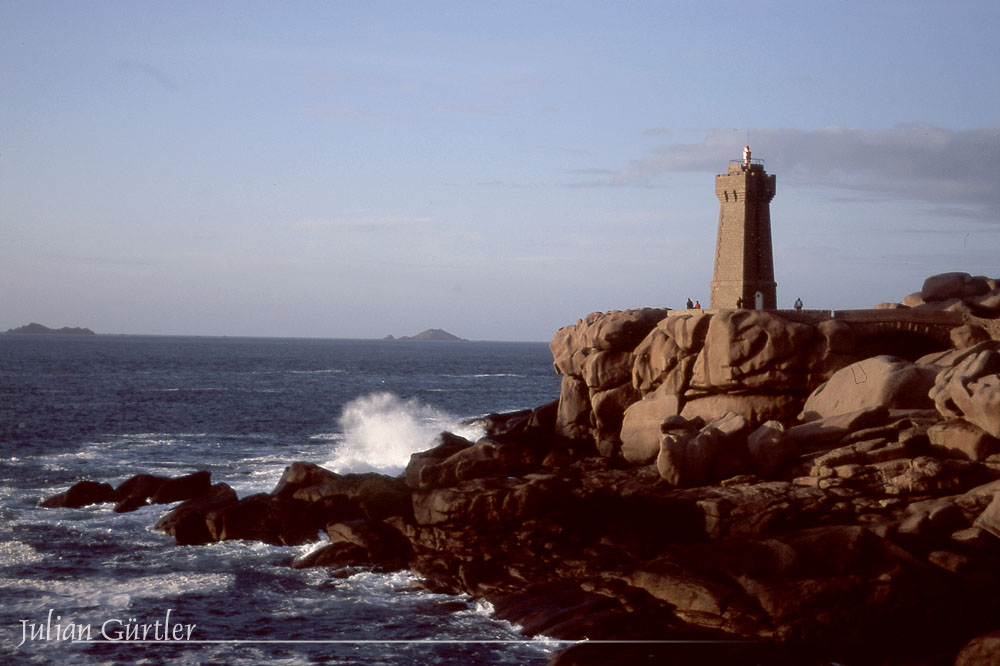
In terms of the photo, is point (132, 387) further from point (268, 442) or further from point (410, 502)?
point (410, 502)

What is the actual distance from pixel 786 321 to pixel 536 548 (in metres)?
12.4

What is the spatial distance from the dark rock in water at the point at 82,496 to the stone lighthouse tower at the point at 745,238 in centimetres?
2765

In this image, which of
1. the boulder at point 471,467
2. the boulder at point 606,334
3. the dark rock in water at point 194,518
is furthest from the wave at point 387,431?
the boulder at point 471,467

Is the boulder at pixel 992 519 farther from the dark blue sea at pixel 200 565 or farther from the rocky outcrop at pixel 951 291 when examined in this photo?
the rocky outcrop at pixel 951 291

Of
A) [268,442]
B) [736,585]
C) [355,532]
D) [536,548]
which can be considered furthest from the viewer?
[268,442]

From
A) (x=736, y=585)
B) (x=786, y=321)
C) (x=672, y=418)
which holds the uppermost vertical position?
(x=786, y=321)

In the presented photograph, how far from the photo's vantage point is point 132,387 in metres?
85.9

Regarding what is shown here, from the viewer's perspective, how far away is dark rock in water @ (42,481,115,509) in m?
33.0

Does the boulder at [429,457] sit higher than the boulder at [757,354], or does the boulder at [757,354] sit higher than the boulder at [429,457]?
the boulder at [757,354]

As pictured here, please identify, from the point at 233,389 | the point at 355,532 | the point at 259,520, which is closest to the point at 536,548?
the point at 355,532

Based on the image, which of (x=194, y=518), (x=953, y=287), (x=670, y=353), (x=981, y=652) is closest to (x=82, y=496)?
(x=194, y=518)

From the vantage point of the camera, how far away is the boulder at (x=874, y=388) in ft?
86.9

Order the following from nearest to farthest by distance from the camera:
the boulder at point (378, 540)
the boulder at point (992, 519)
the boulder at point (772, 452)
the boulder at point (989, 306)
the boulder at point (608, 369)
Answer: the boulder at point (992, 519) < the boulder at point (772, 452) < the boulder at point (378, 540) < the boulder at point (989, 306) < the boulder at point (608, 369)

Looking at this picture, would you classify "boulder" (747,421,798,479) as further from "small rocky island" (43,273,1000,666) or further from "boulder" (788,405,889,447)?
"boulder" (788,405,889,447)
